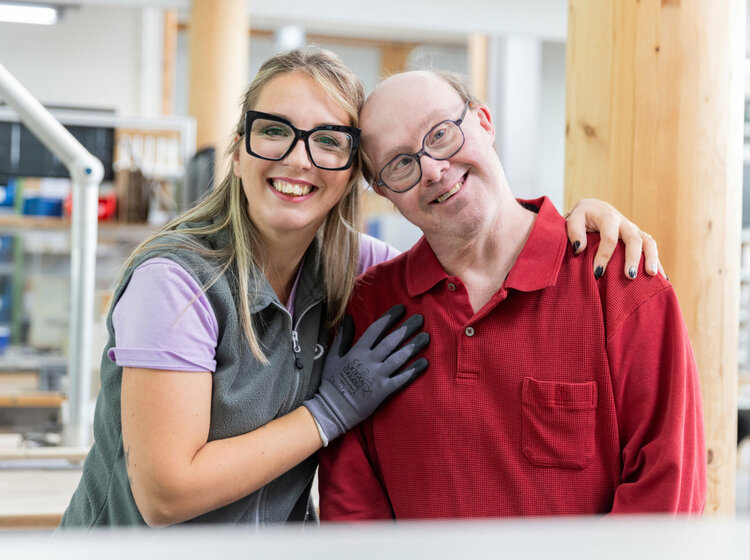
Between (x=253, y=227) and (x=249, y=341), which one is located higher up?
(x=253, y=227)

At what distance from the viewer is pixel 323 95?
1.41 meters

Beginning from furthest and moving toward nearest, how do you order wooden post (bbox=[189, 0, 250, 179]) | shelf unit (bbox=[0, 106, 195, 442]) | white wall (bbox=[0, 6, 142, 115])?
white wall (bbox=[0, 6, 142, 115]), wooden post (bbox=[189, 0, 250, 179]), shelf unit (bbox=[0, 106, 195, 442])

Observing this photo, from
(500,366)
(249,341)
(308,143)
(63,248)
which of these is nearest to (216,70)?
(63,248)

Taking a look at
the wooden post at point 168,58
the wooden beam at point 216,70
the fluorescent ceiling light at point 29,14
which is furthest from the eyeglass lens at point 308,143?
Result: the wooden post at point 168,58

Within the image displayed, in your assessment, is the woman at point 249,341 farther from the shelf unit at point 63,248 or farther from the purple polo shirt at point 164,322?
the shelf unit at point 63,248

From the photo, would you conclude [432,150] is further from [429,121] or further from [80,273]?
[80,273]

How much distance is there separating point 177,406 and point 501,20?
9.58 feet

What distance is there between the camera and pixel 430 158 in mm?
1376

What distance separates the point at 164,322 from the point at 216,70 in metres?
4.69

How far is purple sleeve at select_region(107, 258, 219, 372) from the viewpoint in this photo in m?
1.22

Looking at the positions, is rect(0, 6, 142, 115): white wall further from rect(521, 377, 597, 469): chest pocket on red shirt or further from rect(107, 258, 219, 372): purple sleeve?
rect(521, 377, 597, 469): chest pocket on red shirt

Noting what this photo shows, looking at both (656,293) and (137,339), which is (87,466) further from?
(656,293)

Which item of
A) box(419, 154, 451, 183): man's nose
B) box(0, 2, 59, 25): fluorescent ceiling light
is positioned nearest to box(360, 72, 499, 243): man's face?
box(419, 154, 451, 183): man's nose

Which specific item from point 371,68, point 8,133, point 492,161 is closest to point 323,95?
point 492,161
